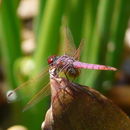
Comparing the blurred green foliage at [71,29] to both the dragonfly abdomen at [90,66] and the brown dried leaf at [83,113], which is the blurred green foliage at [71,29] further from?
the brown dried leaf at [83,113]

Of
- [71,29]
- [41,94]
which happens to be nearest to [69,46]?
[41,94]

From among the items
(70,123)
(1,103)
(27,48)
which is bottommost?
(1,103)

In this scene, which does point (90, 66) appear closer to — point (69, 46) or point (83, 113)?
point (83, 113)

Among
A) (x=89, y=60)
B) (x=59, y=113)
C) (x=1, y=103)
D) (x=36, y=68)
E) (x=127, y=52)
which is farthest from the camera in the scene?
(x=127, y=52)

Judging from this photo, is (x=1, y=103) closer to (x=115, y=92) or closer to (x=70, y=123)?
(x=115, y=92)

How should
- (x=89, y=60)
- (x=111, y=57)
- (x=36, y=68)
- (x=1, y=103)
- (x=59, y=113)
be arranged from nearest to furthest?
1. (x=59, y=113)
2. (x=36, y=68)
3. (x=89, y=60)
4. (x=111, y=57)
5. (x=1, y=103)

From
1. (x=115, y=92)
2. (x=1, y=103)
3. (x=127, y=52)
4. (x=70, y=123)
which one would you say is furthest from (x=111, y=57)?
(x=70, y=123)

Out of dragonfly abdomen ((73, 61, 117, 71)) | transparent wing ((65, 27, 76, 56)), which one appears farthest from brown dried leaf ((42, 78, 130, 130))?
transparent wing ((65, 27, 76, 56))

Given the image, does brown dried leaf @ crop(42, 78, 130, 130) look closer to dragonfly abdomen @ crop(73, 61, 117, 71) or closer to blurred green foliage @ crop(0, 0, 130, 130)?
dragonfly abdomen @ crop(73, 61, 117, 71)

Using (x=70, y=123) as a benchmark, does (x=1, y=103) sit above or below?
below
